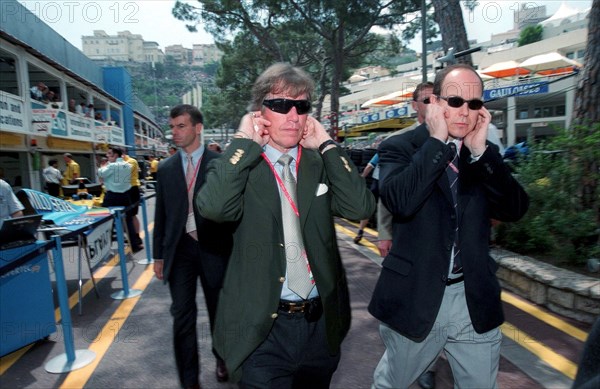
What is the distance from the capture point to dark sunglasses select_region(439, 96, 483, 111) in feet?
7.02

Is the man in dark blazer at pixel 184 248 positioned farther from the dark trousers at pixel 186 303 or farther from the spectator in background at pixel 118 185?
the spectator in background at pixel 118 185

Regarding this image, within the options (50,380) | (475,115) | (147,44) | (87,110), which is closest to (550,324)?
(475,115)

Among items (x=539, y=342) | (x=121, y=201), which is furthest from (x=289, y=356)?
(x=121, y=201)

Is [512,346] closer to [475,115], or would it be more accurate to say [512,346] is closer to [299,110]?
[475,115]

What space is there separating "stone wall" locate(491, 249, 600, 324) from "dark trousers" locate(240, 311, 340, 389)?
3215 mm

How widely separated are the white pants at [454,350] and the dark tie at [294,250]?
65 centimetres

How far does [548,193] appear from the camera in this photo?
16.8 ft

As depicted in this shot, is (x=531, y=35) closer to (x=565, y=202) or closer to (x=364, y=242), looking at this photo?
(x=364, y=242)

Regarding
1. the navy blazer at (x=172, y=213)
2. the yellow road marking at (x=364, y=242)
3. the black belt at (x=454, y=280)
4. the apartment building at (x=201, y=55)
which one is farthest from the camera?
the apartment building at (x=201, y=55)

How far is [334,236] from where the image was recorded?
2033mm

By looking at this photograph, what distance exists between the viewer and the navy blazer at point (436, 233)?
207cm

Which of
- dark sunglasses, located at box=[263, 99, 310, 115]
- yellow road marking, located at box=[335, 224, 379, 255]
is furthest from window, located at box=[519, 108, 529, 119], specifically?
dark sunglasses, located at box=[263, 99, 310, 115]

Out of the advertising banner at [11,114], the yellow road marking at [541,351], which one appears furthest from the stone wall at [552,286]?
the advertising banner at [11,114]

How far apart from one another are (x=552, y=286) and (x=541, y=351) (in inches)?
38.9
